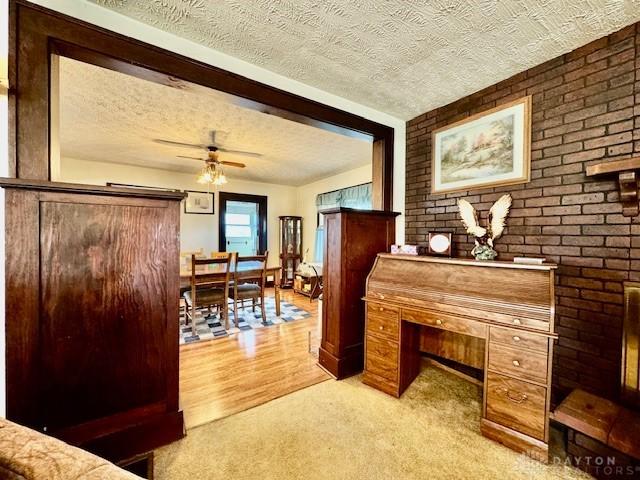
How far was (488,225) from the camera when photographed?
6.67ft

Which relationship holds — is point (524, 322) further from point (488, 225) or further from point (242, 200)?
point (242, 200)

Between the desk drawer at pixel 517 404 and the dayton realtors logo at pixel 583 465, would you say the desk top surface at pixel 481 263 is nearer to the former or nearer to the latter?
the desk drawer at pixel 517 404

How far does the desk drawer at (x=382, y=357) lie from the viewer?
77.2 inches

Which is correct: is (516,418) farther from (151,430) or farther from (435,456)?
(151,430)

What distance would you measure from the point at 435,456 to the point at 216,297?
2.72 meters

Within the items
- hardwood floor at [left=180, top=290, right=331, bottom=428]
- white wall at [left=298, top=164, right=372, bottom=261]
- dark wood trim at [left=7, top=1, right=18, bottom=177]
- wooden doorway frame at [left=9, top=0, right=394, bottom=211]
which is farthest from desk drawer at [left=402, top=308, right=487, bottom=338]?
white wall at [left=298, top=164, right=372, bottom=261]

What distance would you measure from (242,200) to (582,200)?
5451 millimetres

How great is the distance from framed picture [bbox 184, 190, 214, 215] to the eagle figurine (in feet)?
15.9

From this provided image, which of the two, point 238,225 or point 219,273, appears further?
point 238,225

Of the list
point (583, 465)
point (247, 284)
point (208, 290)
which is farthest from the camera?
point (247, 284)

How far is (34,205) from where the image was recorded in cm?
121

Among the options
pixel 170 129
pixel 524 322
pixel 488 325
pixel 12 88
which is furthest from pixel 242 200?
pixel 524 322

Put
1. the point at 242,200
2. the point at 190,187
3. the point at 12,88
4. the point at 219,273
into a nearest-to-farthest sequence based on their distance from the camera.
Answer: the point at 12,88
the point at 219,273
the point at 190,187
the point at 242,200

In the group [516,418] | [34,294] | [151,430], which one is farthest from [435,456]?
[34,294]
